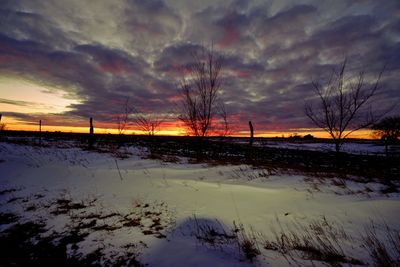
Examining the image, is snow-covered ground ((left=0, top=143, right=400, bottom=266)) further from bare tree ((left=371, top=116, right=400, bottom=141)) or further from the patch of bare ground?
bare tree ((left=371, top=116, right=400, bottom=141))

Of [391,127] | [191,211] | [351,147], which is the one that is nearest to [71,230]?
[191,211]

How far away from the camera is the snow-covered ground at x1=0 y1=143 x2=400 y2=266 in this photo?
265cm

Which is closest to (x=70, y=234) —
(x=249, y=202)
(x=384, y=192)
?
(x=249, y=202)

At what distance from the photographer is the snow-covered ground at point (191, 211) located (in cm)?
265

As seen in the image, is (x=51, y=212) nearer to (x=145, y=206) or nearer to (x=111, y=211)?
(x=111, y=211)

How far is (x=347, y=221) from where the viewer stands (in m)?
3.44

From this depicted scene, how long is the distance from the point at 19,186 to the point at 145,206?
12.6 feet

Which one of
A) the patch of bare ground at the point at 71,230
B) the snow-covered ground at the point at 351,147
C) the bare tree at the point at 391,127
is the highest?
the bare tree at the point at 391,127

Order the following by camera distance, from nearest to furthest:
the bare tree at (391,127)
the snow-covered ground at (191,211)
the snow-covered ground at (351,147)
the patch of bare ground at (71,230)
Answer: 1. the patch of bare ground at (71,230)
2. the snow-covered ground at (191,211)
3. the snow-covered ground at (351,147)
4. the bare tree at (391,127)

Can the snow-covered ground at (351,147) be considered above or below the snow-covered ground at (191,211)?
above

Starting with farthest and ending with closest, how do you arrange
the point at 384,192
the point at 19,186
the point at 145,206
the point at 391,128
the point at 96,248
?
the point at 391,128
the point at 19,186
the point at 384,192
the point at 145,206
the point at 96,248

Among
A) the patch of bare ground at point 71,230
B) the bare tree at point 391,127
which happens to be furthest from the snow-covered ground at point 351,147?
the patch of bare ground at point 71,230

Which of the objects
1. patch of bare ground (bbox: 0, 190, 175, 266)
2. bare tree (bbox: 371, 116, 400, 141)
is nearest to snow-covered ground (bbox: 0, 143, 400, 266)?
patch of bare ground (bbox: 0, 190, 175, 266)

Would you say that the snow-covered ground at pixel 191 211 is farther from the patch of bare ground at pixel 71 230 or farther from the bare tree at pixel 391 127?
the bare tree at pixel 391 127
